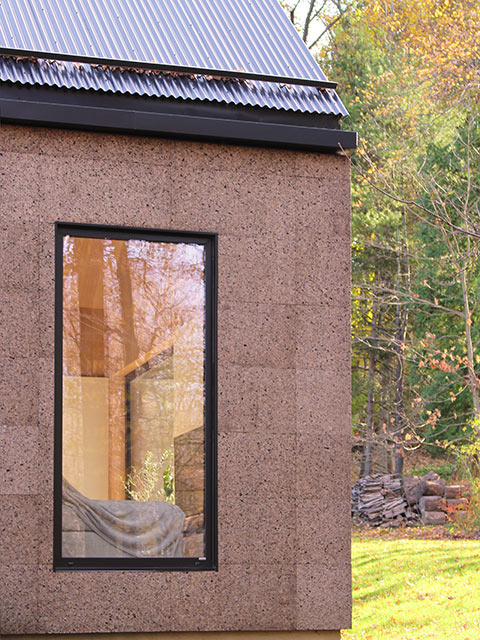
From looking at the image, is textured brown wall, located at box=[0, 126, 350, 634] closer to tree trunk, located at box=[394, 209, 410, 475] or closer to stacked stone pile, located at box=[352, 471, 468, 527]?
stacked stone pile, located at box=[352, 471, 468, 527]

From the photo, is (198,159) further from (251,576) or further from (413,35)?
(413,35)

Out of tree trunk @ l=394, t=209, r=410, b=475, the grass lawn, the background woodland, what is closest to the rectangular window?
the grass lawn

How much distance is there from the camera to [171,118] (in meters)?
5.97

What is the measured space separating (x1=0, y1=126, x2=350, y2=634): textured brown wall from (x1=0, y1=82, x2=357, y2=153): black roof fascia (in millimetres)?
104

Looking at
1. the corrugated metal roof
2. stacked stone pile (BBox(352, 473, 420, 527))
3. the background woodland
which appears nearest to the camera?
the corrugated metal roof

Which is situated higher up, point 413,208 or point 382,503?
point 413,208

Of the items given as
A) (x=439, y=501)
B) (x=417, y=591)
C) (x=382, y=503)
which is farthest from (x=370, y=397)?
(x=417, y=591)

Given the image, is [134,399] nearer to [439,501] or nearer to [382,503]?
[439,501]

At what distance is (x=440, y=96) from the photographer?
18.2m

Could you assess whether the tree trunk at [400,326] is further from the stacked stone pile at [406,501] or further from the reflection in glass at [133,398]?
the reflection in glass at [133,398]

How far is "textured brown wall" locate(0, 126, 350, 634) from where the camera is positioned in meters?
5.57

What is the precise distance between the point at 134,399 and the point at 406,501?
16860mm

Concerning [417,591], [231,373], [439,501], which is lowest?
[439,501]

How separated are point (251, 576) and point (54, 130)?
3.03 m
